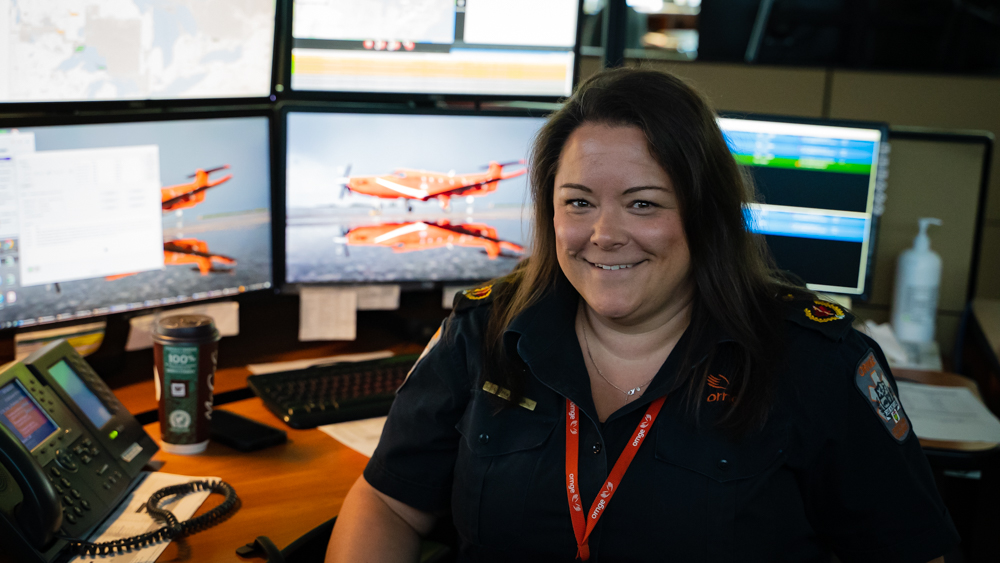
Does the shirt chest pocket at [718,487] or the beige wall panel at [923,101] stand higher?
the beige wall panel at [923,101]

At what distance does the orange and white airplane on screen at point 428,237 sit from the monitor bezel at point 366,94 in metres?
0.25

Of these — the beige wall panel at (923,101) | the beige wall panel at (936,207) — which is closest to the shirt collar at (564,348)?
the beige wall panel at (936,207)

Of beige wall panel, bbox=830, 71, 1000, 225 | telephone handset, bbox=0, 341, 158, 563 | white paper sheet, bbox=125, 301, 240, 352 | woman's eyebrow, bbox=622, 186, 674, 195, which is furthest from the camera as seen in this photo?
beige wall panel, bbox=830, 71, 1000, 225

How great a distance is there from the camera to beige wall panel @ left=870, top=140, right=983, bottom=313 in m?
1.82

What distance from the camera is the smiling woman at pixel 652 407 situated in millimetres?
986

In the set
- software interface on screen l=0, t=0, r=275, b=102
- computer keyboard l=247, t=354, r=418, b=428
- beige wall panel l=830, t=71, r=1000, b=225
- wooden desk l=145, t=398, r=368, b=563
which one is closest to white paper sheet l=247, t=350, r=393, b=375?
computer keyboard l=247, t=354, r=418, b=428

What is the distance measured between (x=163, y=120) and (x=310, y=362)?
1.67 ft

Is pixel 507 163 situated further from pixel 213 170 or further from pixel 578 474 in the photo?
pixel 578 474

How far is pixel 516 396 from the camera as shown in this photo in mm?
1069

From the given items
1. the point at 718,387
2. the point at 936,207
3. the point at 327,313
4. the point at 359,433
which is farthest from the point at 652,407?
the point at 936,207

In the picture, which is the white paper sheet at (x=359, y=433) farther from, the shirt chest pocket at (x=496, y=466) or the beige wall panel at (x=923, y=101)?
the beige wall panel at (x=923, y=101)

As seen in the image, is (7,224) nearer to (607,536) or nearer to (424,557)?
(424,557)

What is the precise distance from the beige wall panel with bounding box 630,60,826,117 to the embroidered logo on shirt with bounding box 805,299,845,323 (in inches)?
38.6

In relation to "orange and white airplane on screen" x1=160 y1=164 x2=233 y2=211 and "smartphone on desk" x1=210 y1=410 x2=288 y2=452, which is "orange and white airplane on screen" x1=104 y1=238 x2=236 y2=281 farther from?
"smartphone on desk" x1=210 y1=410 x2=288 y2=452
